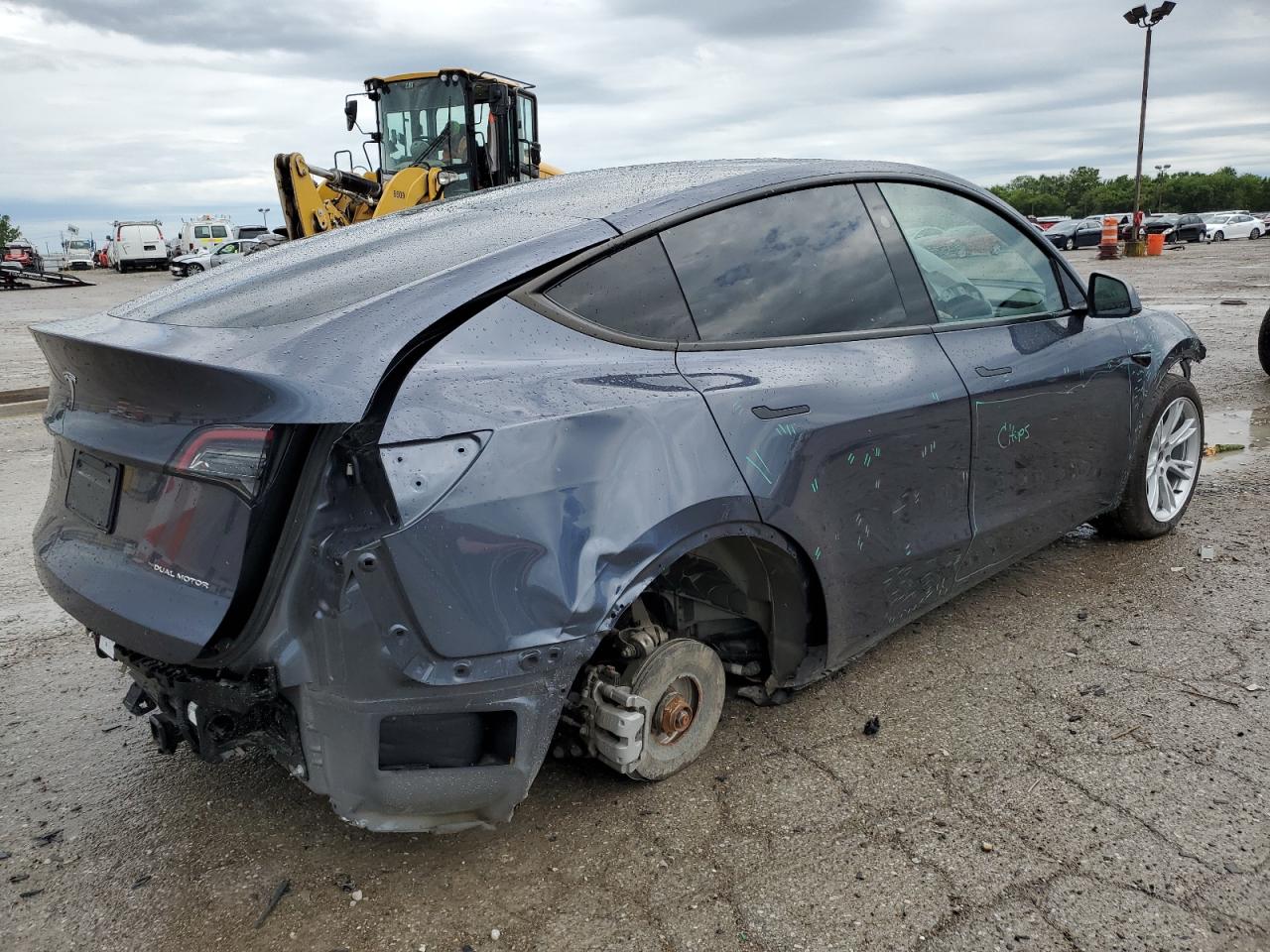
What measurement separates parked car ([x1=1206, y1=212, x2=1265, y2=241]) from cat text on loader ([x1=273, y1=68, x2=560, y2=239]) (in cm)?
4303

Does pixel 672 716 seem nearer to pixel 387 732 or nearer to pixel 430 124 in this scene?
pixel 387 732

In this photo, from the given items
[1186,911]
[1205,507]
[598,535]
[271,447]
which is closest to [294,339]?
[271,447]

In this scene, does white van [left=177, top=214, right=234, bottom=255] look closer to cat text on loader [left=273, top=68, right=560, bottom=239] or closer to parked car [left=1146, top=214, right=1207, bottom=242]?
cat text on loader [left=273, top=68, right=560, bottom=239]

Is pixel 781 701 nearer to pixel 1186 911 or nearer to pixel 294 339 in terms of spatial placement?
pixel 1186 911

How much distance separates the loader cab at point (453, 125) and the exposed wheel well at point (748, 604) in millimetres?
11145

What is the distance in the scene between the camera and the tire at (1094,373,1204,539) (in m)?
4.20

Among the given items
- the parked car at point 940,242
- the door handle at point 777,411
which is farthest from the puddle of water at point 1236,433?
the door handle at point 777,411

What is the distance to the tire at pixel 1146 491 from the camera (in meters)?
4.20

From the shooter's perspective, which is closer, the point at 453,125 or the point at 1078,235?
the point at 453,125

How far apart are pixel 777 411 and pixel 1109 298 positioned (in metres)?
2.03

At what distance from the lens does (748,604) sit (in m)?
2.84

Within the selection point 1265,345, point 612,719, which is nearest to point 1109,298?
point 612,719

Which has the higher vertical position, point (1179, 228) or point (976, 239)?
point (1179, 228)

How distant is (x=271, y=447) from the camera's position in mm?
1989
